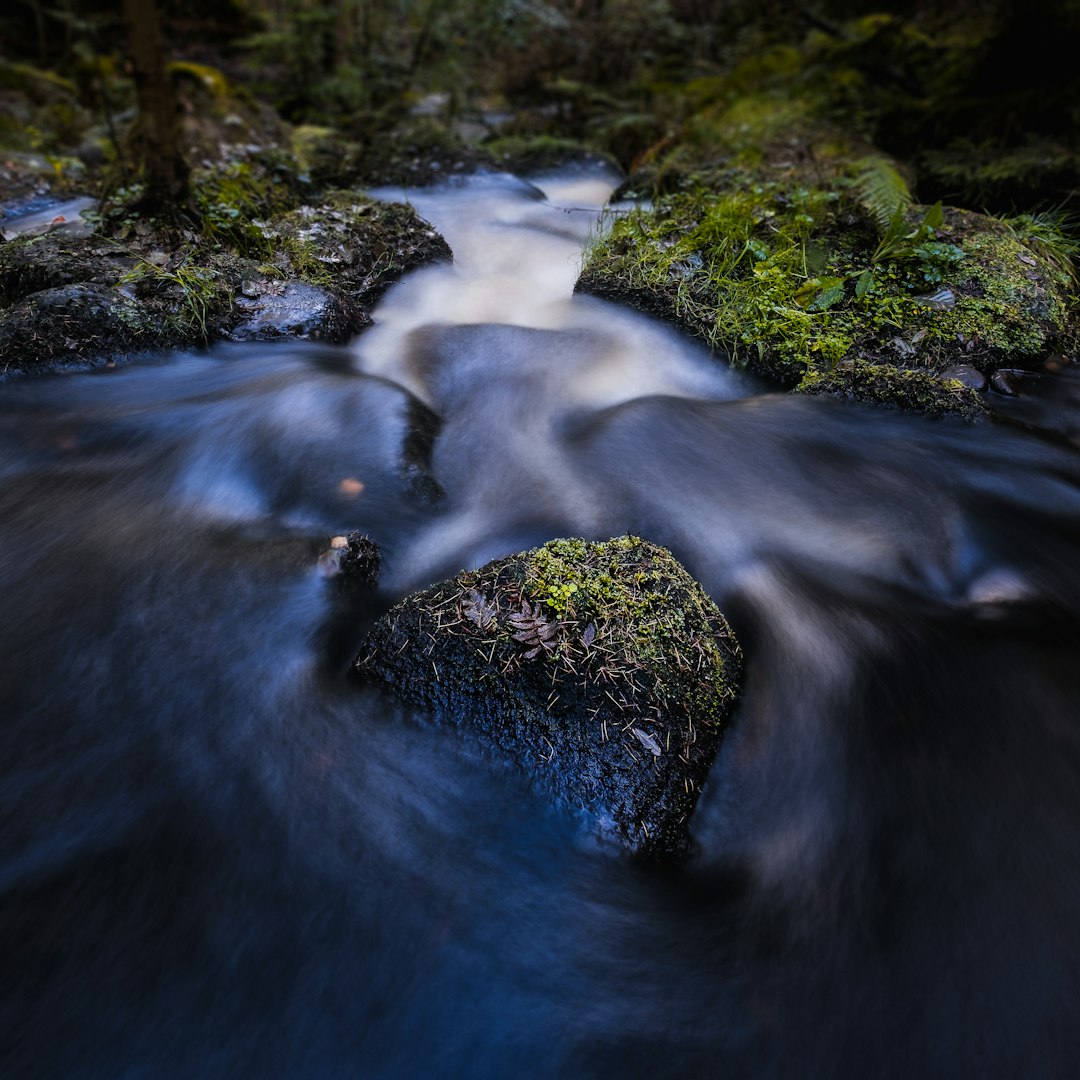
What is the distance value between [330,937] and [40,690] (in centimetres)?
156

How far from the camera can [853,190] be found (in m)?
5.84

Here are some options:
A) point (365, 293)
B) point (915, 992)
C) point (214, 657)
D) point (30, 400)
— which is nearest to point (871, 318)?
point (365, 293)

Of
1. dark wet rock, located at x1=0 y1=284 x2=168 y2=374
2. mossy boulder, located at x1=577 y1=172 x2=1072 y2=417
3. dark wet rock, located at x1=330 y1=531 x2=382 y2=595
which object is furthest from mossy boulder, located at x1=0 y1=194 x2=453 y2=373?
dark wet rock, located at x1=330 y1=531 x2=382 y2=595

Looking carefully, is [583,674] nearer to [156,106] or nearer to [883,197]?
[883,197]

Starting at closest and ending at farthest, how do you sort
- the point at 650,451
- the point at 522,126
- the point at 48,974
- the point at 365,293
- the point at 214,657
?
the point at 48,974 → the point at 214,657 → the point at 650,451 → the point at 365,293 → the point at 522,126

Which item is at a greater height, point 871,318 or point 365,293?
point 871,318

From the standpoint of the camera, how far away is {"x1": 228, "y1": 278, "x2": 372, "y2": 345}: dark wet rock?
16.1 ft

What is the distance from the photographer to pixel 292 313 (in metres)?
5.01

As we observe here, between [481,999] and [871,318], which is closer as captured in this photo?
[481,999]

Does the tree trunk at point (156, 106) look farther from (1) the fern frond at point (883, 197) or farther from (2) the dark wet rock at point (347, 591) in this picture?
(1) the fern frond at point (883, 197)

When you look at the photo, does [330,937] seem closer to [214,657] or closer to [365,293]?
[214,657]

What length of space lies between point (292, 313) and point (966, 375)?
4.86 m

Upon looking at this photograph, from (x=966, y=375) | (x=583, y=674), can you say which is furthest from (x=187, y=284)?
(x=966, y=375)

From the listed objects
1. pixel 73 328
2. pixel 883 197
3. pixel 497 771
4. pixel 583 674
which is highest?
pixel 883 197
